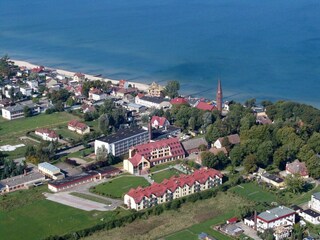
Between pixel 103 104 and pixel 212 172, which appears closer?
pixel 212 172

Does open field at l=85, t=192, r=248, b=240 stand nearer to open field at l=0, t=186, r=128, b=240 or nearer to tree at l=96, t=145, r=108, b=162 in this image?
open field at l=0, t=186, r=128, b=240

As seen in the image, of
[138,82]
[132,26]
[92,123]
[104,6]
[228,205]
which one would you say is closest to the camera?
[228,205]

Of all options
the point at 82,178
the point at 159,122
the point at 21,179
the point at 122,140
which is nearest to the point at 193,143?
the point at 122,140

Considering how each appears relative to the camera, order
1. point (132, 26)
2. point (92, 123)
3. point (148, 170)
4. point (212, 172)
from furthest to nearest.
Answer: point (132, 26)
point (92, 123)
point (148, 170)
point (212, 172)

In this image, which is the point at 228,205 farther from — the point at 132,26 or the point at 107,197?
the point at 132,26

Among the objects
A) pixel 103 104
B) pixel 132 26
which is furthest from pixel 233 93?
pixel 132 26

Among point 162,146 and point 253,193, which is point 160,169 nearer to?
point 162,146
